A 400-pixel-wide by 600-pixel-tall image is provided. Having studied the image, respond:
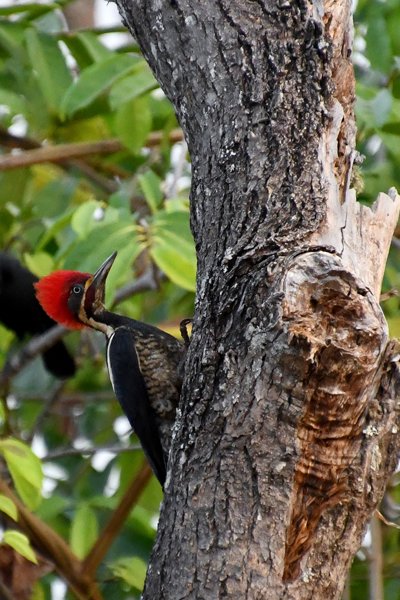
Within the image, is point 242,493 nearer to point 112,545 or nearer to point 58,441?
point 112,545

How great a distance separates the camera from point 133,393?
3252mm

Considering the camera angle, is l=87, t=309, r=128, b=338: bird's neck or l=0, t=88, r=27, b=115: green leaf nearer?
l=87, t=309, r=128, b=338: bird's neck

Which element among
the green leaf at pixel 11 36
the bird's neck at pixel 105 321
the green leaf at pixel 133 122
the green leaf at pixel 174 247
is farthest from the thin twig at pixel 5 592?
the green leaf at pixel 11 36

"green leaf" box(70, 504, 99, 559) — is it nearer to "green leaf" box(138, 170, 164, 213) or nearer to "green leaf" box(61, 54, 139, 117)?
"green leaf" box(138, 170, 164, 213)

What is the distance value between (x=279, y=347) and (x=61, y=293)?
1.78 metres

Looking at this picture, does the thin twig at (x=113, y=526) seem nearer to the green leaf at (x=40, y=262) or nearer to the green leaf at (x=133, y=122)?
the green leaf at (x=40, y=262)

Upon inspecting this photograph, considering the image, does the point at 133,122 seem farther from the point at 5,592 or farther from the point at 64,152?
the point at 5,592

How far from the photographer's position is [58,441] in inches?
235

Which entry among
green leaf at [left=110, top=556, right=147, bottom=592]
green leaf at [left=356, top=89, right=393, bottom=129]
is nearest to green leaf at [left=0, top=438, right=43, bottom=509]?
green leaf at [left=110, top=556, right=147, bottom=592]

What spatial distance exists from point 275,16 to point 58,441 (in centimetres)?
414

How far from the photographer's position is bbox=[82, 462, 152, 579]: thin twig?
12.3 feet

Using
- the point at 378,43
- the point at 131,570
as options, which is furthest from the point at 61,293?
the point at 378,43

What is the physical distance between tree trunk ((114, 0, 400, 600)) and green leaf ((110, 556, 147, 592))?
176cm

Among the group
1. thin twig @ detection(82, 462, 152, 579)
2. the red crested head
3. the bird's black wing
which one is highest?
the red crested head
